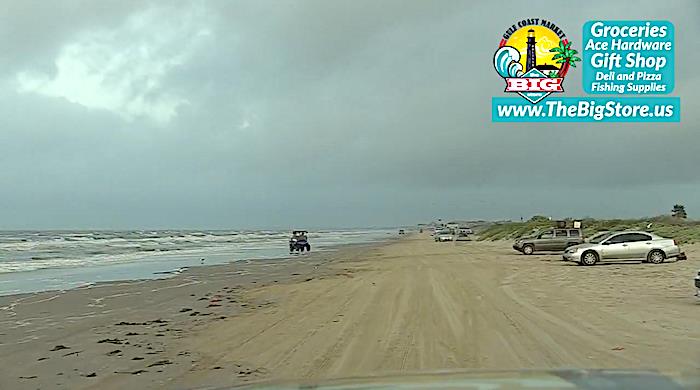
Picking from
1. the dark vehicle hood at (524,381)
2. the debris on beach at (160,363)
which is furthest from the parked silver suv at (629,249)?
the dark vehicle hood at (524,381)

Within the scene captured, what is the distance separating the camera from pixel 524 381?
3633 mm

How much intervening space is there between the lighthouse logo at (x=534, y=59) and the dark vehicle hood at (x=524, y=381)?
13.5m

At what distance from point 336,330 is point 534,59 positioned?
9.72 m

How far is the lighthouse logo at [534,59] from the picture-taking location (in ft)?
53.8

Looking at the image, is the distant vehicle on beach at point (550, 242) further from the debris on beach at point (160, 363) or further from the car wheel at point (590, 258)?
the debris on beach at point (160, 363)

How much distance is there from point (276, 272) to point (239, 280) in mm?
3751

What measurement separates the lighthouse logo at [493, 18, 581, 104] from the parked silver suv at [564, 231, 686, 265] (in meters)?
12.3

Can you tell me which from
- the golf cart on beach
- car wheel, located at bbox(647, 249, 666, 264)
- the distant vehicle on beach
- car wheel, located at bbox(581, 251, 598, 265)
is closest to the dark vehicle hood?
car wheel, located at bbox(581, 251, 598, 265)

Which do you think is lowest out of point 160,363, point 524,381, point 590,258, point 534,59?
point 160,363

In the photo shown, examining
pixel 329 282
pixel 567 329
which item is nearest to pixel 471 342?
pixel 567 329

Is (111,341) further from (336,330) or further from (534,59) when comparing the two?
(534,59)

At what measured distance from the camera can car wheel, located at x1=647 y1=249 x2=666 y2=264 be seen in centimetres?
2600

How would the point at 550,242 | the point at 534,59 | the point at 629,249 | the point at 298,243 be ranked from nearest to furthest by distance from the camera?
the point at 534,59 → the point at 629,249 → the point at 550,242 → the point at 298,243

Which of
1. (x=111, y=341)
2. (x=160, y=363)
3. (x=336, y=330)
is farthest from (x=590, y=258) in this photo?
(x=160, y=363)
